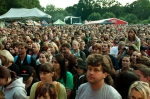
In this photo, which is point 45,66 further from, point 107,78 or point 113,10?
point 113,10

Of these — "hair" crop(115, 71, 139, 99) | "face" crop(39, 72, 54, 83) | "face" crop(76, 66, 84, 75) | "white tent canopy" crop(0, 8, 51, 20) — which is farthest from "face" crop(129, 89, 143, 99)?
"white tent canopy" crop(0, 8, 51, 20)

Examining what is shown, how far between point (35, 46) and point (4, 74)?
150 inches

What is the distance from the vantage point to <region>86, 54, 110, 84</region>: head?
3.00m

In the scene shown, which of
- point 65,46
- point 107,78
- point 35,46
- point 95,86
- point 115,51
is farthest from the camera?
point 115,51

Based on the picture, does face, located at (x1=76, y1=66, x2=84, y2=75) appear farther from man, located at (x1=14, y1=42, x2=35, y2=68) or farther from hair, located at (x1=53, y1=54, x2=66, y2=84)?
man, located at (x1=14, y1=42, x2=35, y2=68)

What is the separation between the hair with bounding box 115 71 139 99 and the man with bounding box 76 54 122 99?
2.70 feet

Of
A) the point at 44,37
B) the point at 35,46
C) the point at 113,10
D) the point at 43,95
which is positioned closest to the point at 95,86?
the point at 43,95

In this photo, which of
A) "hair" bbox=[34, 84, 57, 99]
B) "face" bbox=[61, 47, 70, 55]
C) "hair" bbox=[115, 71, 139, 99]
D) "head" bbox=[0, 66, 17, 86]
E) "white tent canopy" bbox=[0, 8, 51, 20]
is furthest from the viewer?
"white tent canopy" bbox=[0, 8, 51, 20]

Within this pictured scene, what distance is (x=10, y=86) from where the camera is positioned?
3461mm

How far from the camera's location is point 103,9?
130 meters

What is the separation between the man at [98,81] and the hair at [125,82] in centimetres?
82

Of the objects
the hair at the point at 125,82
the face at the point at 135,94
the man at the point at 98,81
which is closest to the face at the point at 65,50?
the hair at the point at 125,82

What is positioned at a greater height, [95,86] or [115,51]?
[95,86]

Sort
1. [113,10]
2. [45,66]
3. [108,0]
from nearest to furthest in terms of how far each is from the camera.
A: [45,66] < [113,10] < [108,0]
